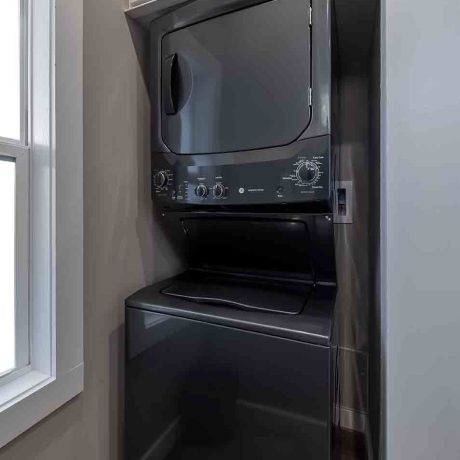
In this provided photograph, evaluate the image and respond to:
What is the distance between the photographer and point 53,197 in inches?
36.4

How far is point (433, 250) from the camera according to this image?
0.71 metres

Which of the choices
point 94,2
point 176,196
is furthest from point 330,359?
point 94,2

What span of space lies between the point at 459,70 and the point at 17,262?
4.09ft

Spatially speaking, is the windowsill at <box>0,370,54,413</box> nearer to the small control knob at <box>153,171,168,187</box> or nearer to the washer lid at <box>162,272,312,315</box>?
the washer lid at <box>162,272,312,315</box>

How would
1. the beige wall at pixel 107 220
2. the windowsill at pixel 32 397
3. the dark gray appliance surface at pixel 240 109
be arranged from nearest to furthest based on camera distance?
1. the windowsill at pixel 32 397
2. the dark gray appliance surface at pixel 240 109
3. the beige wall at pixel 107 220

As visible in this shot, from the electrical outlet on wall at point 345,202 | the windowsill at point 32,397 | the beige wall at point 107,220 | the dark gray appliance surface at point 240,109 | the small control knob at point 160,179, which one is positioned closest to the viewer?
the windowsill at point 32,397

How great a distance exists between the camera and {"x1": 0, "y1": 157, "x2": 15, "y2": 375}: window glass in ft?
2.96

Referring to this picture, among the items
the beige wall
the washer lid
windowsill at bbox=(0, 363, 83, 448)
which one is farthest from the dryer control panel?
windowsill at bbox=(0, 363, 83, 448)

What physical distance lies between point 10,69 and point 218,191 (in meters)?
0.72

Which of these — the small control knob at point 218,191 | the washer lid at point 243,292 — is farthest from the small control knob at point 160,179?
the washer lid at point 243,292

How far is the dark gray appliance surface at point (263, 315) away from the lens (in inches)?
32.2

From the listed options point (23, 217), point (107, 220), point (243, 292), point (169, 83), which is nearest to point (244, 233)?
point (243, 292)

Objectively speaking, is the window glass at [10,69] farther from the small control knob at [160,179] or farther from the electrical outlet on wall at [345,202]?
the electrical outlet on wall at [345,202]

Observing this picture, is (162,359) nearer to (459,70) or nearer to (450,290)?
(450,290)
